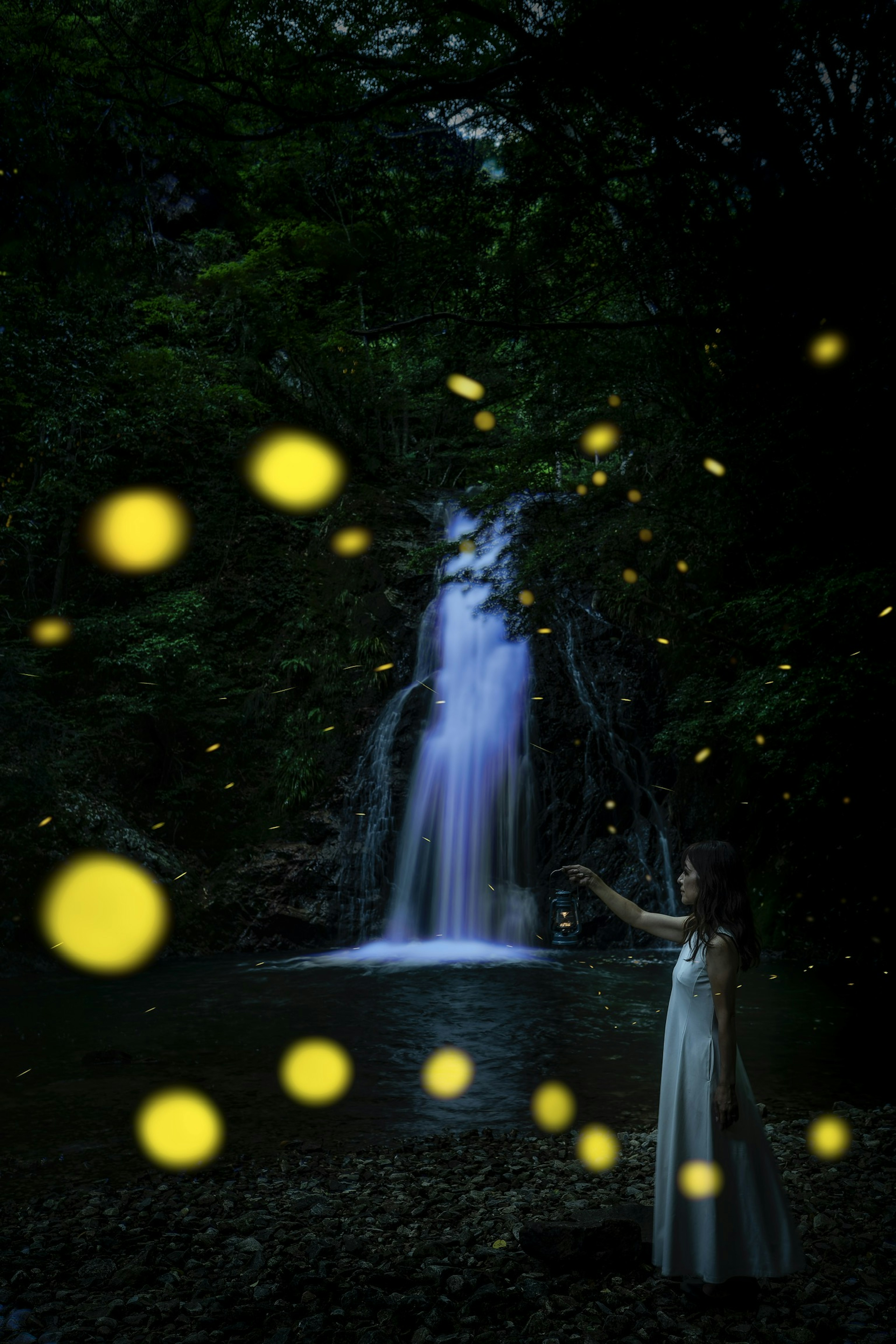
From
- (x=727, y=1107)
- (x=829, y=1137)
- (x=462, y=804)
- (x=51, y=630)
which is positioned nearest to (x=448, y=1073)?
(x=829, y=1137)

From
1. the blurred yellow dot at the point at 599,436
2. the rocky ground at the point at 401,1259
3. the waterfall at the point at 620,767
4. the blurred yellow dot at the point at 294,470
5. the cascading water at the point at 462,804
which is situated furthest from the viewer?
the blurred yellow dot at the point at 294,470

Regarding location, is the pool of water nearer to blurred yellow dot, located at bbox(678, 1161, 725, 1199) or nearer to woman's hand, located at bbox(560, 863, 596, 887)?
blurred yellow dot, located at bbox(678, 1161, 725, 1199)

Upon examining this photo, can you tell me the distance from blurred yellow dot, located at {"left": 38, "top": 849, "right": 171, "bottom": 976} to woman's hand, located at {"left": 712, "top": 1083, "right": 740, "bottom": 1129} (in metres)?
11.2

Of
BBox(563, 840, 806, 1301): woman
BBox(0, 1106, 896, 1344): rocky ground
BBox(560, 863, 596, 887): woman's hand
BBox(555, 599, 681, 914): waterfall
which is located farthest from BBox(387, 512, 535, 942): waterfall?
BBox(563, 840, 806, 1301): woman

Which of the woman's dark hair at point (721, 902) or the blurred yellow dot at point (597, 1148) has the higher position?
the woman's dark hair at point (721, 902)

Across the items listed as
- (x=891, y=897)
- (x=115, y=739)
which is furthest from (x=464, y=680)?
(x=891, y=897)

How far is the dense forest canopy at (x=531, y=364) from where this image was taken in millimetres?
7109

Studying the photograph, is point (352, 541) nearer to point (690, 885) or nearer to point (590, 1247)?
point (690, 885)

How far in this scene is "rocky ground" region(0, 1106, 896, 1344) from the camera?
3223mm

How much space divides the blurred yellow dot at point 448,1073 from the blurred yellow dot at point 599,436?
6793mm

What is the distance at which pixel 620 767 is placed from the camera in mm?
15031

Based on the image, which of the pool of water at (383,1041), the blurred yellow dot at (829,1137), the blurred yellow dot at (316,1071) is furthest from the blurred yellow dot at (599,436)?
the blurred yellow dot at (829,1137)

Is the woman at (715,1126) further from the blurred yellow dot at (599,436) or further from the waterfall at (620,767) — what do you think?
the waterfall at (620,767)

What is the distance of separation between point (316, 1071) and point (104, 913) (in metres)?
7.66
